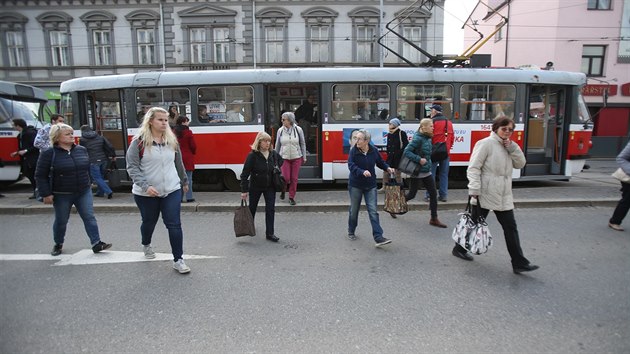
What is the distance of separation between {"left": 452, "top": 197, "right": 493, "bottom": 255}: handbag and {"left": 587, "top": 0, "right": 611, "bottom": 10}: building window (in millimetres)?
22864

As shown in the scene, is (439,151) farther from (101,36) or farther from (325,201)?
(101,36)

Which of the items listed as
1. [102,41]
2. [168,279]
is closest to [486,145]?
[168,279]

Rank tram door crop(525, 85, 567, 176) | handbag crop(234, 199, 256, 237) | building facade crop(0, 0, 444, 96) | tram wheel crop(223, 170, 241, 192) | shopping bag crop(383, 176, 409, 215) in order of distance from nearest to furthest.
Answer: handbag crop(234, 199, 256, 237) → shopping bag crop(383, 176, 409, 215) → tram wheel crop(223, 170, 241, 192) → tram door crop(525, 85, 567, 176) → building facade crop(0, 0, 444, 96)

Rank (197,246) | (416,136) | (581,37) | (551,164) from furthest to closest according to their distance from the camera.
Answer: (581,37), (551,164), (416,136), (197,246)

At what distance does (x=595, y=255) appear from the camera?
4.63m

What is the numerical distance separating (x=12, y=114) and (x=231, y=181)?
6.66m

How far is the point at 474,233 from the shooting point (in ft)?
13.8

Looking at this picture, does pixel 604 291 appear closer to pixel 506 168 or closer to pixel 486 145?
pixel 506 168

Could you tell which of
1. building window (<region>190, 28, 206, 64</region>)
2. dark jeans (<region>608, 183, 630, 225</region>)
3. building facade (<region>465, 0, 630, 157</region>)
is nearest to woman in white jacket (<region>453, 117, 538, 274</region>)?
dark jeans (<region>608, 183, 630, 225</region>)

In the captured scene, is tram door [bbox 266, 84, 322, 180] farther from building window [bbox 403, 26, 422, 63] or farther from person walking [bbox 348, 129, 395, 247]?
building window [bbox 403, 26, 422, 63]

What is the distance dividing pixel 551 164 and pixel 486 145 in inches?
263

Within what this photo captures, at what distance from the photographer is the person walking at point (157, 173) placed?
400 cm

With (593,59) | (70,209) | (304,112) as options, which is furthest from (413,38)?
(70,209)

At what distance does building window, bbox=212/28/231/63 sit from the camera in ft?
75.2
